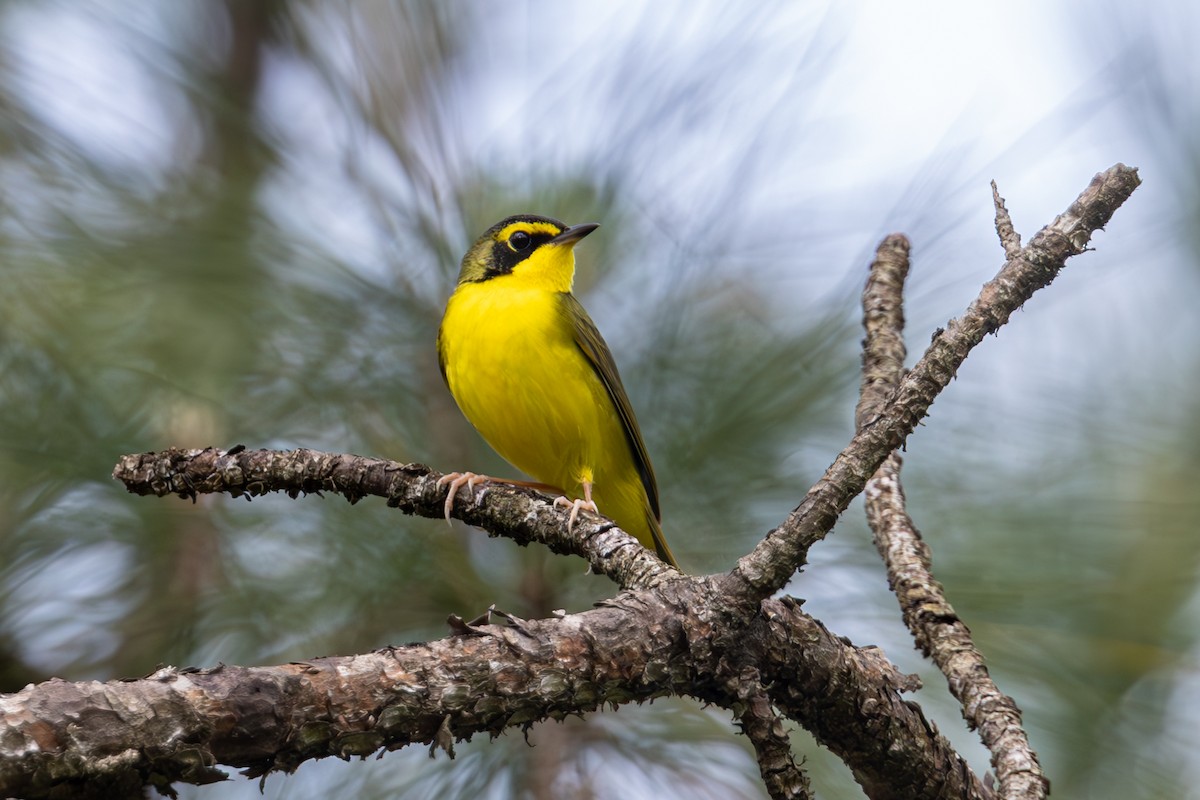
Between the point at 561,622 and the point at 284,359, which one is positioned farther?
the point at 284,359

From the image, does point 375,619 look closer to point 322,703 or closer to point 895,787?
point 895,787

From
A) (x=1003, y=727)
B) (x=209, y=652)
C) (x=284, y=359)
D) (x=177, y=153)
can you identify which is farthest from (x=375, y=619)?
(x=1003, y=727)

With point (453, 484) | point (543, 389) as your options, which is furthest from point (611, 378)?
point (453, 484)

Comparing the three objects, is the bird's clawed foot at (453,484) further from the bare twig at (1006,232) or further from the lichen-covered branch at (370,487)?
the bare twig at (1006,232)

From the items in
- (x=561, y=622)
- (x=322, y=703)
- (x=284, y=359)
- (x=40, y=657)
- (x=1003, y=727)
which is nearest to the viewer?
(x=322, y=703)

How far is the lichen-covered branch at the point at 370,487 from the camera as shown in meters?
2.48

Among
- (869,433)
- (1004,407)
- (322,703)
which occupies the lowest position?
(322,703)

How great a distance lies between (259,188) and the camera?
3.55 meters

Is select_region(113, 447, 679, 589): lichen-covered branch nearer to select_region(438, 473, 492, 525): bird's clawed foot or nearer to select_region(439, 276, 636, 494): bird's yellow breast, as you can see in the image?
select_region(438, 473, 492, 525): bird's clawed foot

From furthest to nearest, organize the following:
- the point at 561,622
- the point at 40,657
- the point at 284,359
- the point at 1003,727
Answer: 1. the point at 284,359
2. the point at 40,657
3. the point at 1003,727
4. the point at 561,622

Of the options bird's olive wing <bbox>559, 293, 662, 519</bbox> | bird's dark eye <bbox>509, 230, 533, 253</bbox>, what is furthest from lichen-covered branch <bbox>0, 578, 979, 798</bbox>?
bird's dark eye <bbox>509, 230, 533, 253</bbox>

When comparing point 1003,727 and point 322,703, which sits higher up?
point 1003,727

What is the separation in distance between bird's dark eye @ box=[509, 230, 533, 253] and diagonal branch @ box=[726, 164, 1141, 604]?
2195 millimetres

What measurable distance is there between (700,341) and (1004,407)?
90 cm
